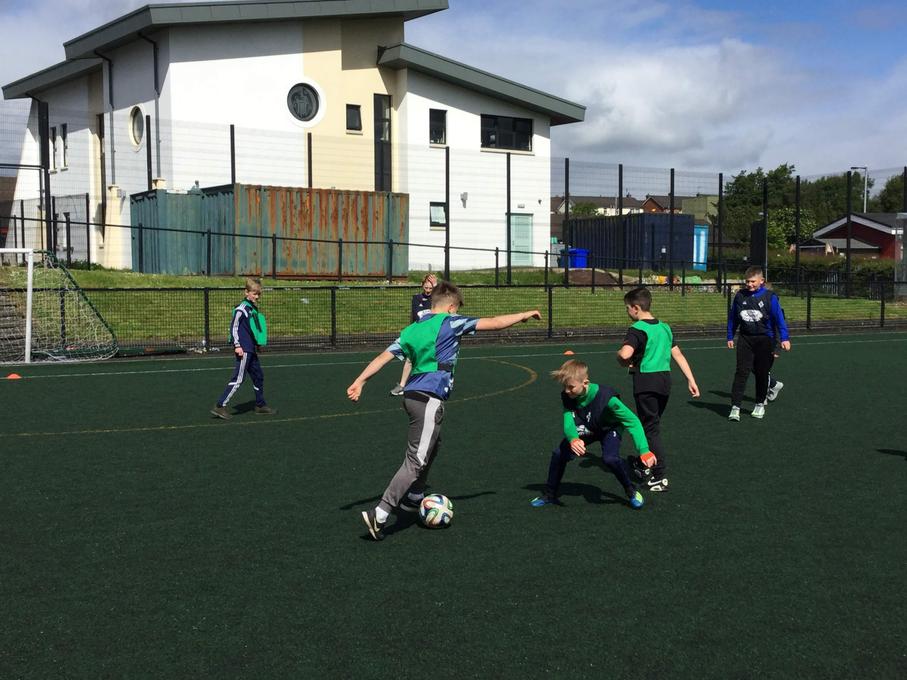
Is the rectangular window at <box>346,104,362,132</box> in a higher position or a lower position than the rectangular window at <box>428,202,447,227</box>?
higher

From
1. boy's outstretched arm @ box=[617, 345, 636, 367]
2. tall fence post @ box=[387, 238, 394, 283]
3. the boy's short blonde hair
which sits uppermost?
tall fence post @ box=[387, 238, 394, 283]

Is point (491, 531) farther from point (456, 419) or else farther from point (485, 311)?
point (485, 311)

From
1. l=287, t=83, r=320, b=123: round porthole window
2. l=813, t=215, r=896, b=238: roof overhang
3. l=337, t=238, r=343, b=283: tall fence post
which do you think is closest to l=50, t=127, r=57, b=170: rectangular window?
l=287, t=83, r=320, b=123: round porthole window

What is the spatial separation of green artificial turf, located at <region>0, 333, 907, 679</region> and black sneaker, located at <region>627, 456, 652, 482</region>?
0.27m

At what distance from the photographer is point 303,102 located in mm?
35844

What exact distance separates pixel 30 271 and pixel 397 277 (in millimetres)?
14546

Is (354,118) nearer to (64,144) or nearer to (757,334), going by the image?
(64,144)

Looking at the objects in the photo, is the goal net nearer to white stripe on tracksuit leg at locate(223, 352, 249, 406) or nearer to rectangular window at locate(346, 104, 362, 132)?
white stripe on tracksuit leg at locate(223, 352, 249, 406)

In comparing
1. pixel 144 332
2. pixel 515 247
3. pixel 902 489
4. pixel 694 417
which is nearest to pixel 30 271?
pixel 144 332

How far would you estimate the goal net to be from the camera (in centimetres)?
1892

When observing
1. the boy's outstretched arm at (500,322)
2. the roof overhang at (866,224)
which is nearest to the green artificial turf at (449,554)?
the boy's outstretched arm at (500,322)

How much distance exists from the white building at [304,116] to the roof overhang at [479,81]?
2.3 inches

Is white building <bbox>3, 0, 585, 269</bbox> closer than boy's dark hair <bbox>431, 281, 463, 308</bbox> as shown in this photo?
No

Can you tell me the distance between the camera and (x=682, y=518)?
7.09 metres
